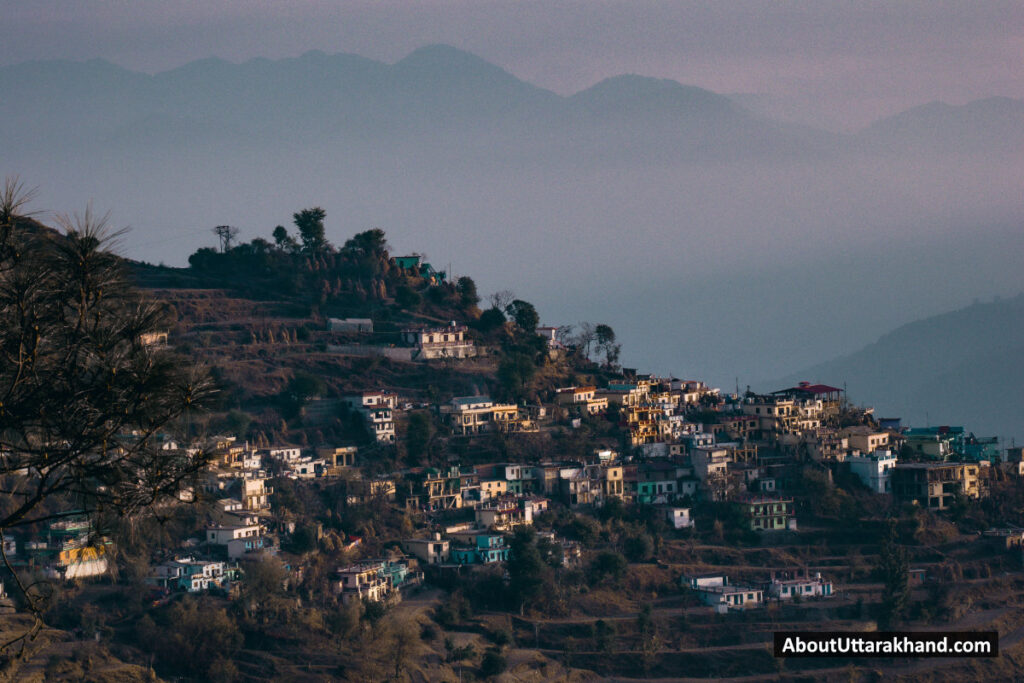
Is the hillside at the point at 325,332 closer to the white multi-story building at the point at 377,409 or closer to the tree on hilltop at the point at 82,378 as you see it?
the white multi-story building at the point at 377,409

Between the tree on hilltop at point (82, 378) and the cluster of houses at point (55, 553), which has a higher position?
the tree on hilltop at point (82, 378)

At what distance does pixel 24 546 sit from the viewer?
913 inches

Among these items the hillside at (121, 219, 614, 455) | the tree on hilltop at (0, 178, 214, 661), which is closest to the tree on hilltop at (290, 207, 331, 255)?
the hillside at (121, 219, 614, 455)

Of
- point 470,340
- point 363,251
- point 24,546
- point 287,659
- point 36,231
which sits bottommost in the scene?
point 287,659

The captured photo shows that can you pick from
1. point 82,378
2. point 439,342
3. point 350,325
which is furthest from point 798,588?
point 82,378

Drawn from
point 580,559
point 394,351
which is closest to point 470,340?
point 394,351

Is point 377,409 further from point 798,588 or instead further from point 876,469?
point 876,469

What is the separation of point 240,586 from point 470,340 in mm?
15412

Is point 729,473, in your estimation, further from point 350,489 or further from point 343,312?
point 343,312

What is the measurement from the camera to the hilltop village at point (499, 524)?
21719 mm

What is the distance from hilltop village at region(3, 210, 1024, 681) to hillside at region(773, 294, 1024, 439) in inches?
1719

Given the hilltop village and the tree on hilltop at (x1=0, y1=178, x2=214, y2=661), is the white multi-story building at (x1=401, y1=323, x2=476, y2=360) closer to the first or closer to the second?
the hilltop village

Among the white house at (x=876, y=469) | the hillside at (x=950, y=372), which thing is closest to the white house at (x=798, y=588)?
the white house at (x=876, y=469)

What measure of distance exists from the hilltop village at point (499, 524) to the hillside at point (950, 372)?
43666 mm
